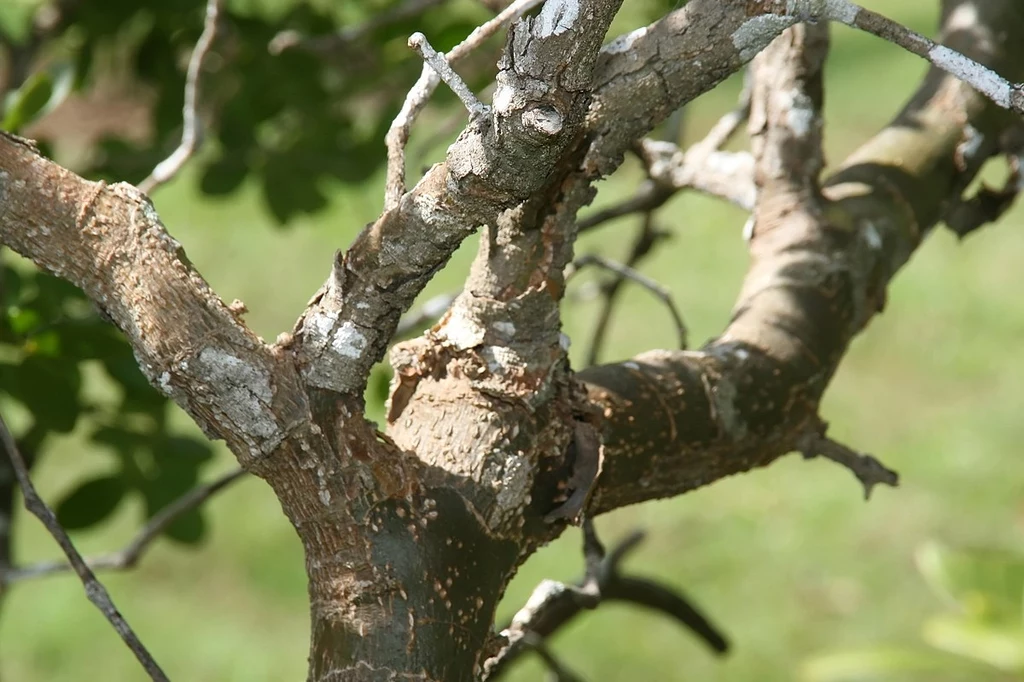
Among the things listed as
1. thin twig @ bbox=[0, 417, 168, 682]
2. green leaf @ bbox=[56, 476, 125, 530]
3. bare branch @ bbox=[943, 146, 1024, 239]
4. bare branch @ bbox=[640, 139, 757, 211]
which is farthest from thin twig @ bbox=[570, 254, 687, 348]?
green leaf @ bbox=[56, 476, 125, 530]

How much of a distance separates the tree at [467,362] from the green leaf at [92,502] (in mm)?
736

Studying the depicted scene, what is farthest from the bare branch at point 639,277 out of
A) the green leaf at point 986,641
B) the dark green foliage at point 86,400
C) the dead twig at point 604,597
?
the green leaf at point 986,641

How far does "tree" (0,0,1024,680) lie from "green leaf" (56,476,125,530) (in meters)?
0.74

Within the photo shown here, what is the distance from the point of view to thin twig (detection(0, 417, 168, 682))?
847 millimetres

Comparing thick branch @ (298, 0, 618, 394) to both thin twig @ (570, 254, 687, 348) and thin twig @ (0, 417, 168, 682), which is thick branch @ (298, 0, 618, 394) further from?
thin twig @ (570, 254, 687, 348)

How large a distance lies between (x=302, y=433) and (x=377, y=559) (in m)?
0.10

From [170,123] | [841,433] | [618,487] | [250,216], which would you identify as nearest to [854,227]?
[618,487]

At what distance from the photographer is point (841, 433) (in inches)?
137

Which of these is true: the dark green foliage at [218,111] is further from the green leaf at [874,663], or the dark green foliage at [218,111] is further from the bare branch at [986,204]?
the green leaf at [874,663]

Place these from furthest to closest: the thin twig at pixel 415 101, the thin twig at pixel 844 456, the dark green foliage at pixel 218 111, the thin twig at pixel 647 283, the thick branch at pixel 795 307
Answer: the dark green foliage at pixel 218 111
the thin twig at pixel 647 283
the thin twig at pixel 844 456
the thick branch at pixel 795 307
the thin twig at pixel 415 101

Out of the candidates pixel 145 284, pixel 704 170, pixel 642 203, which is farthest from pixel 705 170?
pixel 145 284

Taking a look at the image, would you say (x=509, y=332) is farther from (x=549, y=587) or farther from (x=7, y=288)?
(x=7, y=288)

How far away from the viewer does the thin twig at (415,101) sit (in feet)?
2.61

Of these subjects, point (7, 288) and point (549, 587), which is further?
point (7, 288)
